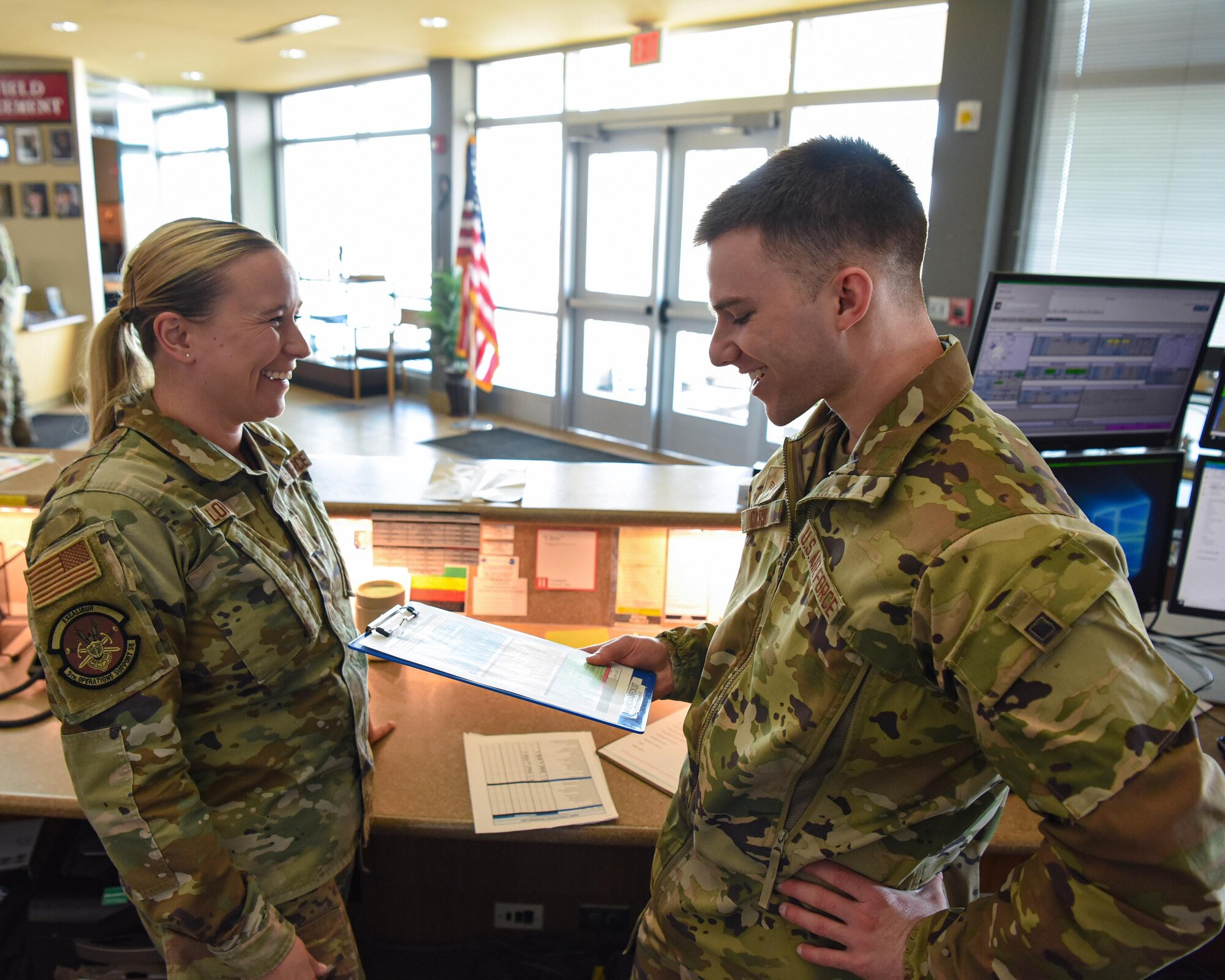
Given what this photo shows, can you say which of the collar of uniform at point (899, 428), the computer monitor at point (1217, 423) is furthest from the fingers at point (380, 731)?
the computer monitor at point (1217, 423)

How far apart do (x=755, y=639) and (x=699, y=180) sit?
225 inches

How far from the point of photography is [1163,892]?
0.69 metres

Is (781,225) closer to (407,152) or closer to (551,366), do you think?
(551,366)

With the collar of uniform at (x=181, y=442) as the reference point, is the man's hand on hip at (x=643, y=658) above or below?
below

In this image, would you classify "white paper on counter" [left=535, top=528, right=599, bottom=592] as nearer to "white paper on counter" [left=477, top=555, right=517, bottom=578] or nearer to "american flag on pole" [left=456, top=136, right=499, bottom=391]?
"white paper on counter" [left=477, top=555, right=517, bottom=578]

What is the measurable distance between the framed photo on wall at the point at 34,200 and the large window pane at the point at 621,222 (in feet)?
16.6

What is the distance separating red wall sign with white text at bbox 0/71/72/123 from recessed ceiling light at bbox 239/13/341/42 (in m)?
2.10

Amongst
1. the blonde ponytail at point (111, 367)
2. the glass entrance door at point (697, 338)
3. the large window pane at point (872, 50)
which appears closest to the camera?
the blonde ponytail at point (111, 367)

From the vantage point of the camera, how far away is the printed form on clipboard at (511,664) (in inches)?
47.6

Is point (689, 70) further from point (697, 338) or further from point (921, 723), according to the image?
point (921, 723)

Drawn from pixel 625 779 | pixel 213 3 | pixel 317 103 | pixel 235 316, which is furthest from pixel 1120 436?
pixel 317 103

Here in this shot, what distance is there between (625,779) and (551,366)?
6.40 metres

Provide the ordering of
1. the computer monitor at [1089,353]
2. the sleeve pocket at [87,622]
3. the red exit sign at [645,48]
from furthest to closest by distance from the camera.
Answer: the red exit sign at [645,48] < the computer monitor at [1089,353] < the sleeve pocket at [87,622]

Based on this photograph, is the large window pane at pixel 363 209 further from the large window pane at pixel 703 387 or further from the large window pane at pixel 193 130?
the large window pane at pixel 703 387
